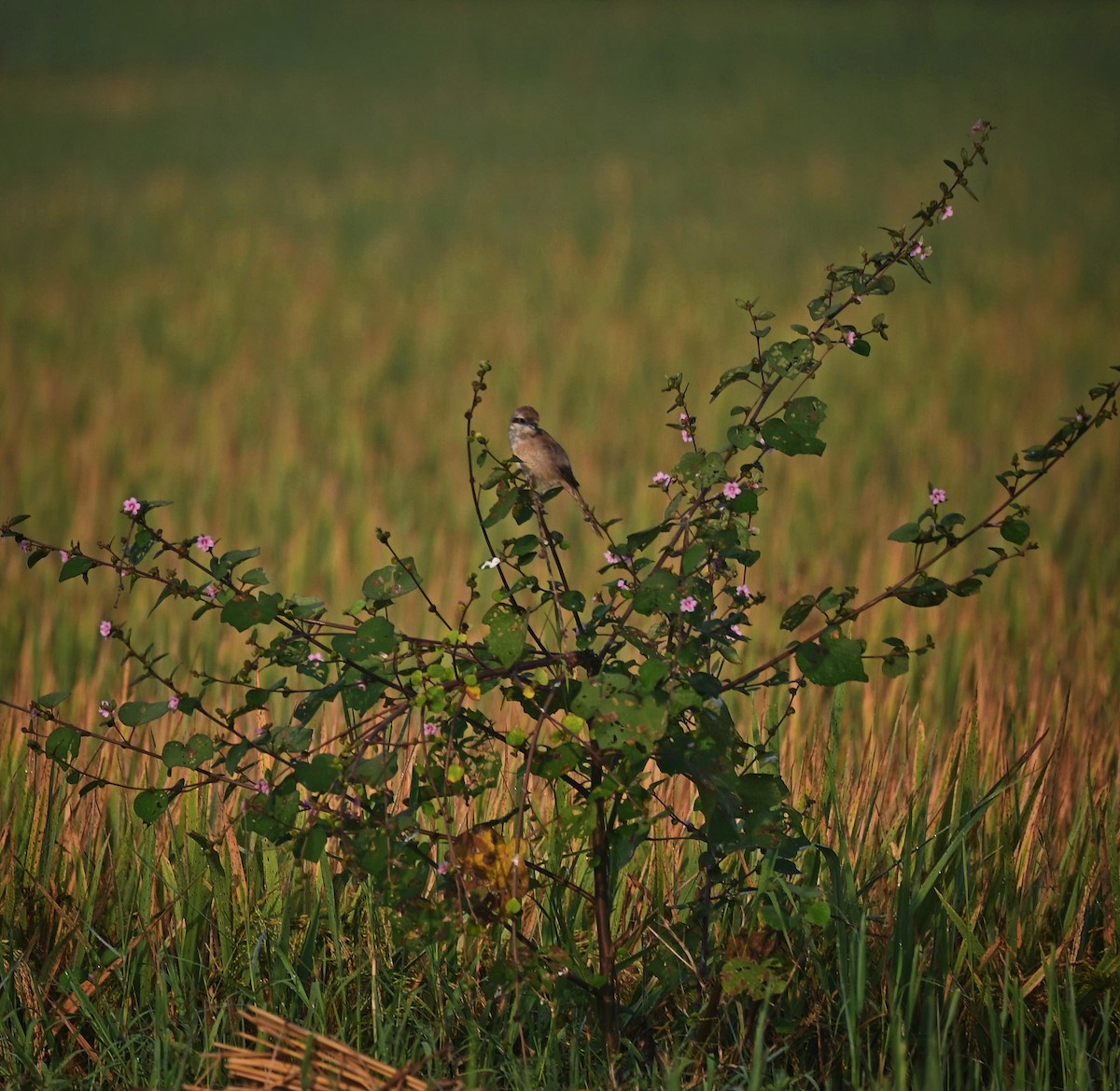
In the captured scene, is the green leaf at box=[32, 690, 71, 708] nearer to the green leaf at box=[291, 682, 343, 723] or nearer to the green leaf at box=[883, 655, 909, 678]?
the green leaf at box=[291, 682, 343, 723]

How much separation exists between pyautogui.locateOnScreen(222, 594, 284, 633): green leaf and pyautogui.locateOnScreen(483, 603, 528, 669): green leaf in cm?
29

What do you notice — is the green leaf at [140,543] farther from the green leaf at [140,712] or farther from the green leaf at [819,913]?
the green leaf at [819,913]

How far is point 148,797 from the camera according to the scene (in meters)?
1.98

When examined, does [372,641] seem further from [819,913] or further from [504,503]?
[819,913]

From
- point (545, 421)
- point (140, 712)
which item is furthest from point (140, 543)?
point (545, 421)

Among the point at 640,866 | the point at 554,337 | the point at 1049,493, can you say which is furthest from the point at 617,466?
the point at 640,866

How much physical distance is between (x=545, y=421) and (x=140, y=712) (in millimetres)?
5731

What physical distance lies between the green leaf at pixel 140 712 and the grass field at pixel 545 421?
47 centimetres

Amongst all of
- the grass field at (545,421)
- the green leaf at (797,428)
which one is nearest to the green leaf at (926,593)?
the green leaf at (797,428)

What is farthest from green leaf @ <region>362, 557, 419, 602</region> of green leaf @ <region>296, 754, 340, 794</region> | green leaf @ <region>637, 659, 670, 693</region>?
green leaf @ <region>637, 659, 670, 693</region>

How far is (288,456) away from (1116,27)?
87.8ft

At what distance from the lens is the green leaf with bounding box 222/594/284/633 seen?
1902 mm

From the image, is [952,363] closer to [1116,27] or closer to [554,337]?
[554,337]

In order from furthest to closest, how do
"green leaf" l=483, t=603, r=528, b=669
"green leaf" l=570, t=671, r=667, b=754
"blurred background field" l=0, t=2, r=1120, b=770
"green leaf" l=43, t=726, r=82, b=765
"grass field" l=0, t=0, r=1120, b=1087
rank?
"blurred background field" l=0, t=2, r=1120, b=770 < "grass field" l=0, t=0, r=1120, b=1087 < "green leaf" l=43, t=726, r=82, b=765 < "green leaf" l=483, t=603, r=528, b=669 < "green leaf" l=570, t=671, r=667, b=754
